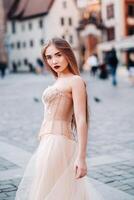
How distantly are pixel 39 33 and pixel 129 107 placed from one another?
2170 inches

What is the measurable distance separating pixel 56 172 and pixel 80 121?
0.43 meters

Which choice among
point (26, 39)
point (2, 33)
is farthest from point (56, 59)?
point (2, 33)

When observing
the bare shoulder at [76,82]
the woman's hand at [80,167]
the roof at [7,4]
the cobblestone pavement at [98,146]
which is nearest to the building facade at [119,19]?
the roof at [7,4]

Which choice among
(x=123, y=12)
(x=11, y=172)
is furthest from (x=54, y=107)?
(x=123, y=12)

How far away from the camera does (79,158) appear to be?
11.5 ft

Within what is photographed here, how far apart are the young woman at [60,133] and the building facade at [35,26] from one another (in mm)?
59933

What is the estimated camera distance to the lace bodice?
12.0ft

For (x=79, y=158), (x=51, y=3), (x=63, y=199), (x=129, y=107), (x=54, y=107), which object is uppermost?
(x=51, y=3)

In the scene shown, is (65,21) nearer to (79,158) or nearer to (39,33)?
(39,33)

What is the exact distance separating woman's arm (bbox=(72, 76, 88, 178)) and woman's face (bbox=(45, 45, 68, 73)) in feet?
0.59

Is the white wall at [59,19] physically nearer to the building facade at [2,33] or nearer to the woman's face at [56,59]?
the building facade at [2,33]

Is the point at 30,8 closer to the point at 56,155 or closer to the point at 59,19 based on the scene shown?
the point at 59,19

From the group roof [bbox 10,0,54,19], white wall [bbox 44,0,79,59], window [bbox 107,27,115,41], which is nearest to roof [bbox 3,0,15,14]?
roof [bbox 10,0,54,19]

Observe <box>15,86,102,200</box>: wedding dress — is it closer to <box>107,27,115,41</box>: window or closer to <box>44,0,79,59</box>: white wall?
<box>107,27,115,41</box>: window
